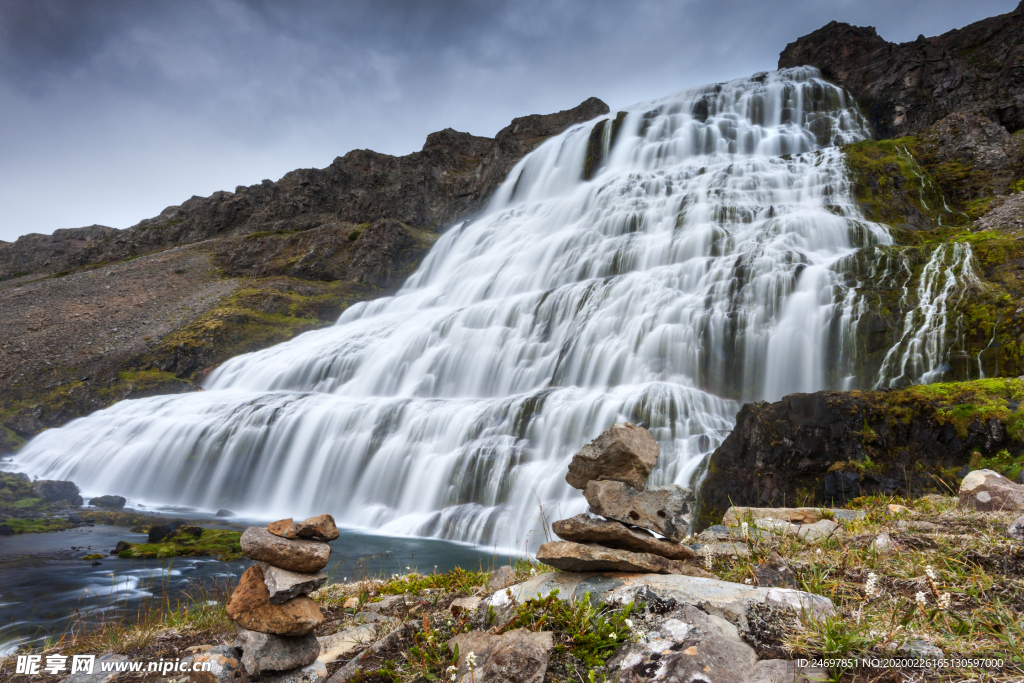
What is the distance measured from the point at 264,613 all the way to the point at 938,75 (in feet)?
136

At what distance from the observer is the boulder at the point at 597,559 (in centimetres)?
351

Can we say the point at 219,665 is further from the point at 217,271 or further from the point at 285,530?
the point at 217,271

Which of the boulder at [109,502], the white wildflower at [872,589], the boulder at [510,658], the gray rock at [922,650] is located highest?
the white wildflower at [872,589]

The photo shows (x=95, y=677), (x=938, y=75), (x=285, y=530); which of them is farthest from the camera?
(x=938, y=75)

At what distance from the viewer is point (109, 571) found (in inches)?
404

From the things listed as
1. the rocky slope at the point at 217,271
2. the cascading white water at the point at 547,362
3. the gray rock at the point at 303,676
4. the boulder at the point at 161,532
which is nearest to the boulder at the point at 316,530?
the gray rock at the point at 303,676

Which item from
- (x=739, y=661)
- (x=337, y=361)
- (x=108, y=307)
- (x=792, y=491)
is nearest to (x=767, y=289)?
(x=792, y=491)

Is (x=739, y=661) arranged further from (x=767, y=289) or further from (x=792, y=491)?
(x=767, y=289)

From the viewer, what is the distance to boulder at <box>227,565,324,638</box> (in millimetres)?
3756

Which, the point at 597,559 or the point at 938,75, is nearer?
the point at 597,559

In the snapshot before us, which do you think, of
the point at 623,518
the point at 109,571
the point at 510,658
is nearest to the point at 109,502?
the point at 109,571

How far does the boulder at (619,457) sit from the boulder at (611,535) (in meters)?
0.45

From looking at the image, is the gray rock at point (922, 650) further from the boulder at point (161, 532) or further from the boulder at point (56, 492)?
the boulder at point (56, 492)

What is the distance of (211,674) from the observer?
139 inches
